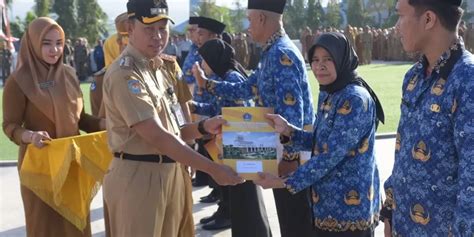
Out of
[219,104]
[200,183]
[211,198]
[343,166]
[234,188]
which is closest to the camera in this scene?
[343,166]

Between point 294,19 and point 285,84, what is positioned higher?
point 285,84

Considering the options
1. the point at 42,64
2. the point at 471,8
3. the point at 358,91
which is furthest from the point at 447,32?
the point at 471,8

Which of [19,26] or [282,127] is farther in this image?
[19,26]

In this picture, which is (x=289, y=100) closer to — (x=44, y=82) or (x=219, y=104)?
(x=219, y=104)

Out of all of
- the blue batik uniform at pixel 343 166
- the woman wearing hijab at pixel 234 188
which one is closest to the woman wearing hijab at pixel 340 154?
the blue batik uniform at pixel 343 166

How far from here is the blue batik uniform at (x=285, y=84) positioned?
3.98m

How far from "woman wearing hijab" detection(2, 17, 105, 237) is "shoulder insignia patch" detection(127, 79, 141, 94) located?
128 centimetres

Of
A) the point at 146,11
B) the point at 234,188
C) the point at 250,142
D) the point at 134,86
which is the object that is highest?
the point at 146,11

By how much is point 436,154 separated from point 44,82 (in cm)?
301

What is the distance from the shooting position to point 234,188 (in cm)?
486

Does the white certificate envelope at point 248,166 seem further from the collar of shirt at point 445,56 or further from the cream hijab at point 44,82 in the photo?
the cream hijab at point 44,82

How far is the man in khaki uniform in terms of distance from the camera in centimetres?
319

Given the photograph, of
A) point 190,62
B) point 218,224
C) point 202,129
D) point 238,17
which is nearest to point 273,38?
point 202,129

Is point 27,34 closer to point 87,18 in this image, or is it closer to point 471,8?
point 87,18
